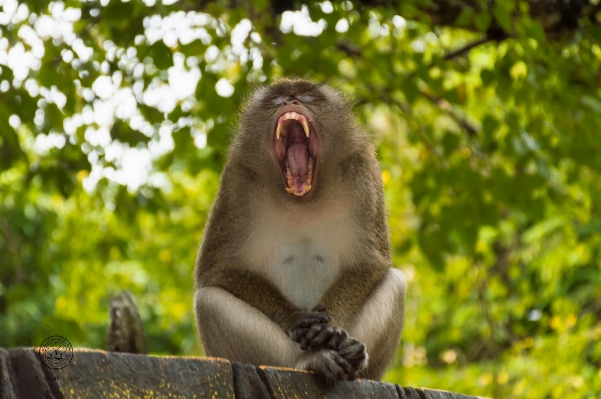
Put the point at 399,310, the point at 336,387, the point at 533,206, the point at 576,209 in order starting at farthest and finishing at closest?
the point at 576,209 → the point at 533,206 → the point at 399,310 → the point at 336,387

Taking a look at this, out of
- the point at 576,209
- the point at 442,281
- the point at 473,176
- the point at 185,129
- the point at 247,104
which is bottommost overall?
the point at 442,281

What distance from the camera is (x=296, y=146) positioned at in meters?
3.85

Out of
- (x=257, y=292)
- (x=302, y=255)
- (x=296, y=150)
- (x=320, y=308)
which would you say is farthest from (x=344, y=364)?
(x=296, y=150)

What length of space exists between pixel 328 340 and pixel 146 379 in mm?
1180

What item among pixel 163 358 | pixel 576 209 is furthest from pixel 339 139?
pixel 576 209

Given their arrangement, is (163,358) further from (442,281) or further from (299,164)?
(442,281)

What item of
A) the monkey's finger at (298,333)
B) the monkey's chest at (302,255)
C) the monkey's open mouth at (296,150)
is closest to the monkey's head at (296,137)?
the monkey's open mouth at (296,150)

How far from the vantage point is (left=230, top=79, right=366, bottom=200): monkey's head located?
382cm

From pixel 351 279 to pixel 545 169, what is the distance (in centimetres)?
237

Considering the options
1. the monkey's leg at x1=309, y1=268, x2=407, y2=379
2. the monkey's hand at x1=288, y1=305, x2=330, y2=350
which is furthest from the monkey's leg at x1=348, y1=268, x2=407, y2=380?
the monkey's hand at x1=288, y1=305, x2=330, y2=350

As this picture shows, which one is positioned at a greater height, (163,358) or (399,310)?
(163,358)

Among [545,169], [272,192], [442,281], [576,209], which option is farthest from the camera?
[442,281]

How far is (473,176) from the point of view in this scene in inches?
250

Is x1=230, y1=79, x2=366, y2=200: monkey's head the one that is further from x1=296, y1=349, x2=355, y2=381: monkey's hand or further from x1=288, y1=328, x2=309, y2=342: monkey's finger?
x1=296, y1=349, x2=355, y2=381: monkey's hand
